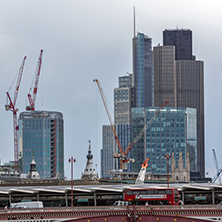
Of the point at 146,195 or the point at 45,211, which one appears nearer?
the point at 45,211

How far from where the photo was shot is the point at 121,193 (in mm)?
161000

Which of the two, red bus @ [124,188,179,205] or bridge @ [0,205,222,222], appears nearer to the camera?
bridge @ [0,205,222,222]

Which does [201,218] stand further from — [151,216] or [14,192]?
[14,192]

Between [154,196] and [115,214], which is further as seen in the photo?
[154,196]

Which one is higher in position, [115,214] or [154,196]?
[115,214]

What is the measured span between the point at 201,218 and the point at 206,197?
88.7 metres

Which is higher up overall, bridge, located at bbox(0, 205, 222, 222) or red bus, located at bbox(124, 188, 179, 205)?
bridge, located at bbox(0, 205, 222, 222)

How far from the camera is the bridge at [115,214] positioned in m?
78.8

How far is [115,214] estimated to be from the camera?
80000 millimetres

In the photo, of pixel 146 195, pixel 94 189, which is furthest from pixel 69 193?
pixel 146 195

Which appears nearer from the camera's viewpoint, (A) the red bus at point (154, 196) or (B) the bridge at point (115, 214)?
(B) the bridge at point (115, 214)

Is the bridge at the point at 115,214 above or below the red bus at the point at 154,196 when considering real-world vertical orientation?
above

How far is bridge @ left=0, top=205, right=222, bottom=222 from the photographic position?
259ft

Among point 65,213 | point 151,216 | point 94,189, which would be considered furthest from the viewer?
point 94,189
